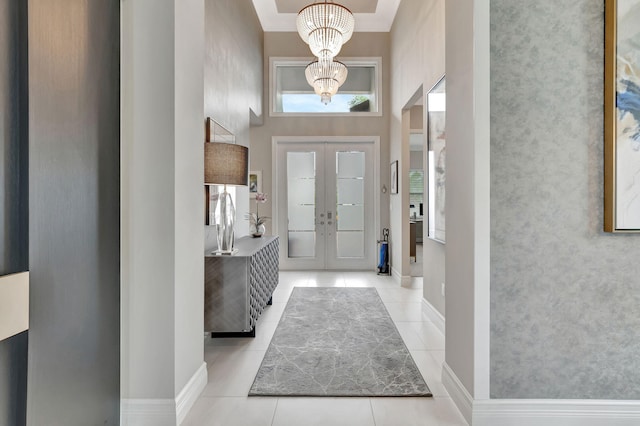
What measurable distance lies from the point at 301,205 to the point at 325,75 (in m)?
2.44

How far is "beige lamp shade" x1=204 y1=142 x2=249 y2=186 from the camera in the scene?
284 centimetres

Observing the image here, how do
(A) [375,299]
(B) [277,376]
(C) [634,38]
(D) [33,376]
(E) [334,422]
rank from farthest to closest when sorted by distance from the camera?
(A) [375,299], (B) [277,376], (E) [334,422], (C) [634,38], (D) [33,376]

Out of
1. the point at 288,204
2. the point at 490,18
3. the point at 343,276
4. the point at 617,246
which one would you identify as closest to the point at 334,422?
the point at 617,246

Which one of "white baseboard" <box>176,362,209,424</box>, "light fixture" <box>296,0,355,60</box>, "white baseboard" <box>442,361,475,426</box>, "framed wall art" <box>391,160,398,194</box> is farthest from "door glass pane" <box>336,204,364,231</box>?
"white baseboard" <box>176,362,209,424</box>

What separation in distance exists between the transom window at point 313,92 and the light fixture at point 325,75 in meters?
1.46

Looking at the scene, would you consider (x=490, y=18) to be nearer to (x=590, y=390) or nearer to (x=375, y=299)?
(x=590, y=390)

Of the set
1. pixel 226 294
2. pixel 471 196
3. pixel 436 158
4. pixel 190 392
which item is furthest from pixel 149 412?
pixel 436 158

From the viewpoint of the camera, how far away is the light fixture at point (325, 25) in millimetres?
4027

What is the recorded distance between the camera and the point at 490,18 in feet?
6.16

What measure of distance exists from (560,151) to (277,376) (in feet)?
7.41

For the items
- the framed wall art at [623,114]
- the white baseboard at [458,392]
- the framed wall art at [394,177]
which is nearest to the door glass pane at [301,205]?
the framed wall art at [394,177]

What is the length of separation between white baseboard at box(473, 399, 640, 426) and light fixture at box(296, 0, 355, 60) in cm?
393

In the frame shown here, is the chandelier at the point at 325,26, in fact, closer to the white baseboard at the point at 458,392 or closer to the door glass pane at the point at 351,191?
the door glass pane at the point at 351,191

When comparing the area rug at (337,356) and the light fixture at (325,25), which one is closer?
the area rug at (337,356)
